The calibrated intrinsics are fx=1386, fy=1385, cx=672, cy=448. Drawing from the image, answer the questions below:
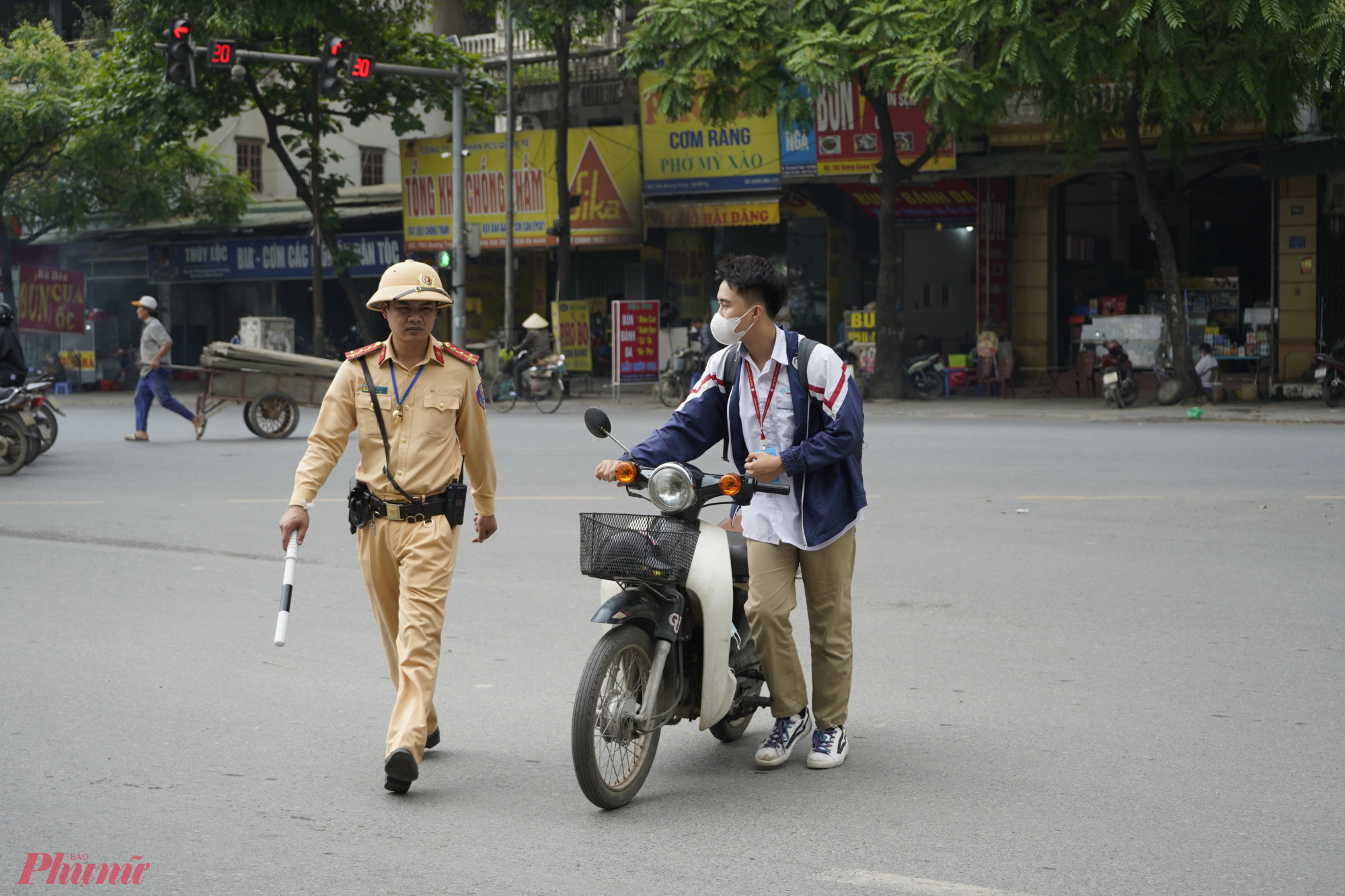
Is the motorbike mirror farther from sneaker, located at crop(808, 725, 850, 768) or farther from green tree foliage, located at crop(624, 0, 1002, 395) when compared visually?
green tree foliage, located at crop(624, 0, 1002, 395)

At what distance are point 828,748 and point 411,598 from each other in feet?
4.93

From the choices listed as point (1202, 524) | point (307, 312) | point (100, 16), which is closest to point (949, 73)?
point (1202, 524)

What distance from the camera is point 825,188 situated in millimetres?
27922

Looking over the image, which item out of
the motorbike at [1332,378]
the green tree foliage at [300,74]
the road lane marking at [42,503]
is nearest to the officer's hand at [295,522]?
the road lane marking at [42,503]

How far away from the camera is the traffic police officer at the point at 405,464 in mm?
4484

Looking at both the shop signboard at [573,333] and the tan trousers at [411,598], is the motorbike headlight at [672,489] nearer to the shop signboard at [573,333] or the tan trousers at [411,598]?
the tan trousers at [411,598]

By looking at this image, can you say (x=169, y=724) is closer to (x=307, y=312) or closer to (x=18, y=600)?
(x=18, y=600)

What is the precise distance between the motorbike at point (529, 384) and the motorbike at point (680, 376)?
185cm

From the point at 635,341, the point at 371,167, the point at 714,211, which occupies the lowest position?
the point at 635,341

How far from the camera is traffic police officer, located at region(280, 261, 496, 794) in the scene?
4484 mm

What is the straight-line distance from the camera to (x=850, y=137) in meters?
25.4

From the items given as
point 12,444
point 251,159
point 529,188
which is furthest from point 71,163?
point 12,444

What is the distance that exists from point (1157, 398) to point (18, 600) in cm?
1795

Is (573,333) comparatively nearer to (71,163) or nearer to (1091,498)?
(71,163)
